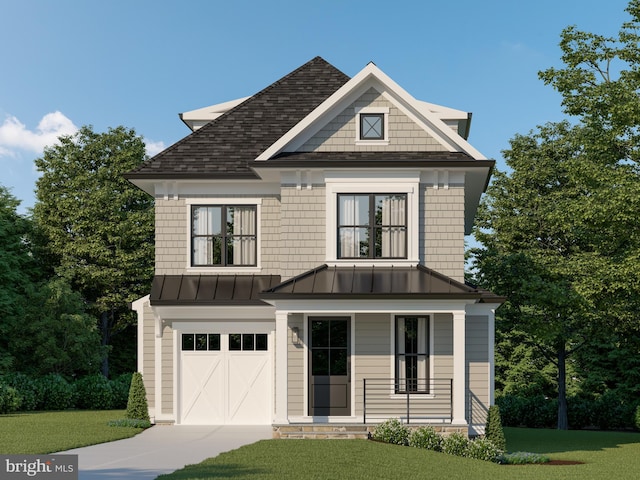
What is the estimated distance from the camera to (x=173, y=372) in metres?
22.3

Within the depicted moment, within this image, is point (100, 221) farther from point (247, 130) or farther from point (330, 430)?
point (330, 430)

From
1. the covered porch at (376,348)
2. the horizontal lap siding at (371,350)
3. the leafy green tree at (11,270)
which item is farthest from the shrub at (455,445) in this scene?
the leafy green tree at (11,270)

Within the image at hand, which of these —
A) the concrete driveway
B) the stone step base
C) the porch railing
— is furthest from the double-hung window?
the concrete driveway

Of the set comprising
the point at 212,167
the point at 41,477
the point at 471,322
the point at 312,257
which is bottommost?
the point at 41,477

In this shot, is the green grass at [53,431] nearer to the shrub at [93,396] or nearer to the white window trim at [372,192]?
the shrub at [93,396]

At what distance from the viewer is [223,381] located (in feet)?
73.5

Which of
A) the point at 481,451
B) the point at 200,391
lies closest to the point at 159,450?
the point at 200,391

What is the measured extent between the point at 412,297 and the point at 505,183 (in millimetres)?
16047

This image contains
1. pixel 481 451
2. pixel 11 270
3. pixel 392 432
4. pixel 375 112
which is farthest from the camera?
pixel 11 270

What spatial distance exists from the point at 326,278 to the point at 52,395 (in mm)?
12756

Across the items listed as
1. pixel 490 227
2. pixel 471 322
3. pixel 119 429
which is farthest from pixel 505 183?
pixel 119 429

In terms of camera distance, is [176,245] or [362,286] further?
[176,245]

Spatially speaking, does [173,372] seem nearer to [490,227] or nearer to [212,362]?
[212,362]

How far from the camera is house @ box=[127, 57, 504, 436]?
20156 millimetres
